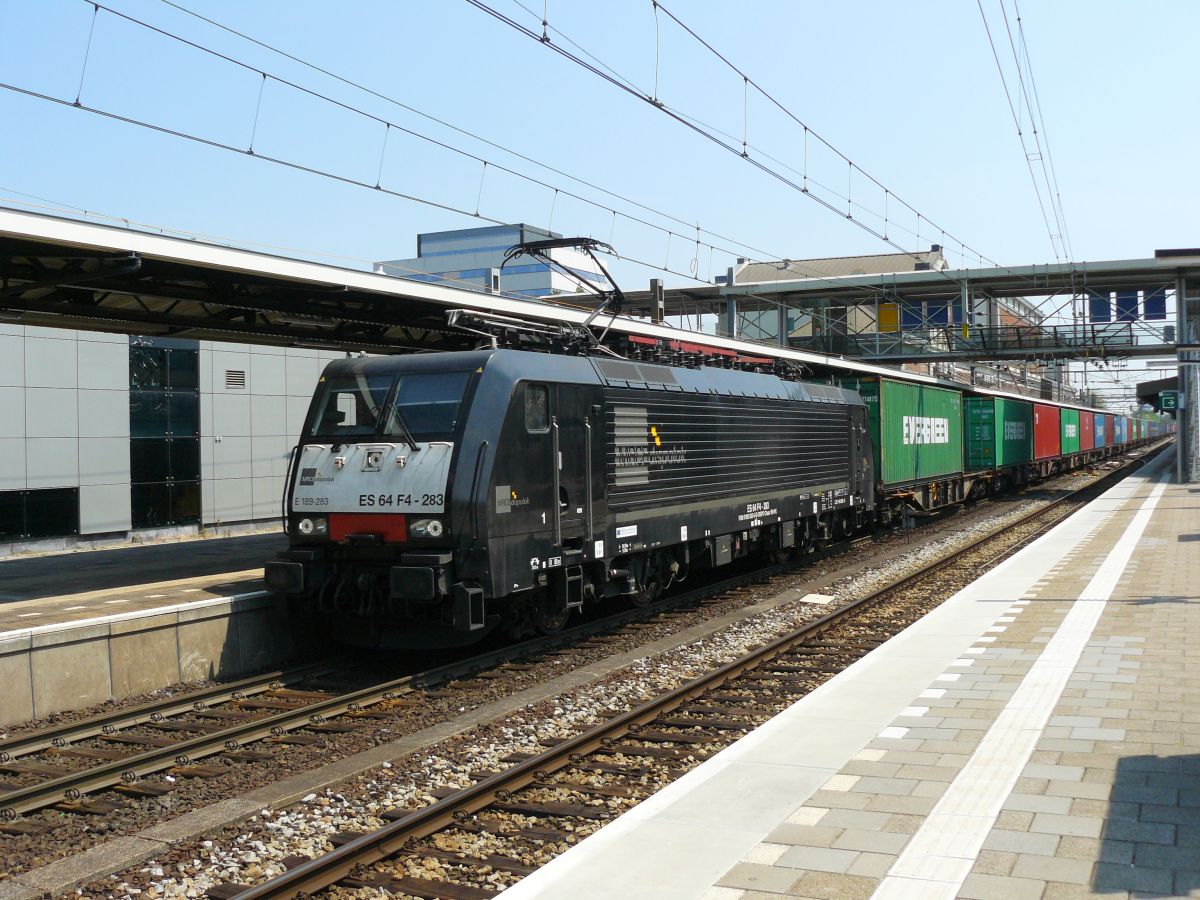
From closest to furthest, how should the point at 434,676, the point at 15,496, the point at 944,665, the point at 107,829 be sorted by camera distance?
the point at 107,829
the point at 944,665
the point at 434,676
the point at 15,496

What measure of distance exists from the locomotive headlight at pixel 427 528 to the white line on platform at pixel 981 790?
4887 millimetres

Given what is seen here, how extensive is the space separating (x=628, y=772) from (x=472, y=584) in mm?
2986

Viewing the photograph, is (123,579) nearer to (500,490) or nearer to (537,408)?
(500,490)

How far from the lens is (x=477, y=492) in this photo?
9.60m

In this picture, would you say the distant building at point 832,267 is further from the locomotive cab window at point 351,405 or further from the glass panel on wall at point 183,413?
the locomotive cab window at point 351,405

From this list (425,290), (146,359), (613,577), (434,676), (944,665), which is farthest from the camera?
(146,359)

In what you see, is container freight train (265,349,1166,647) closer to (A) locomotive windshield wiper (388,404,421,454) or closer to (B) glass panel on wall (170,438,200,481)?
(A) locomotive windshield wiper (388,404,421,454)

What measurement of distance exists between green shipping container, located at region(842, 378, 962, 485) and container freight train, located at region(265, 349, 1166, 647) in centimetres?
798

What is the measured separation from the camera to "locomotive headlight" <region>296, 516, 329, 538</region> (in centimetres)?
1037

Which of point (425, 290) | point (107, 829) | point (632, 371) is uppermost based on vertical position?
point (425, 290)

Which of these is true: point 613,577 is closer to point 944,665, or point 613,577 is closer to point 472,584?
point 472,584

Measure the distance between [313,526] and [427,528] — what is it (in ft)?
4.62

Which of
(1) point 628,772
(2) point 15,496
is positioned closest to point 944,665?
(1) point 628,772

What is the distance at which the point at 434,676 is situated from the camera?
33.2 ft
